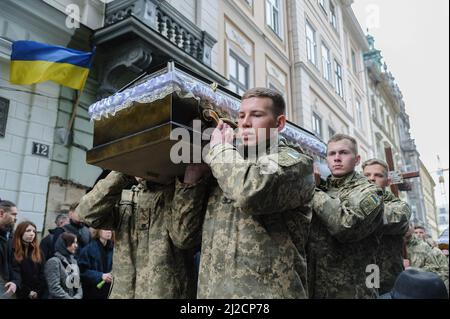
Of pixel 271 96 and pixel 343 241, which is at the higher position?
pixel 271 96

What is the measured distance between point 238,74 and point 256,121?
8451 millimetres

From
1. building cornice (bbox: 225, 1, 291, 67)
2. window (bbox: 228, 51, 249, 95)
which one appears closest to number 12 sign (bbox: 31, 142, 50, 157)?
window (bbox: 228, 51, 249, 95)

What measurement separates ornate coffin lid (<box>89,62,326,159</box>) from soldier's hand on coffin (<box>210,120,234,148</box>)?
24 cm

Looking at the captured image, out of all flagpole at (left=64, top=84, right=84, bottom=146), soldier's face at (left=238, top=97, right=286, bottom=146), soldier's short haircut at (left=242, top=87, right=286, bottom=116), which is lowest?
soldier's face at (left=238, top=97, right=286, bottom=146)

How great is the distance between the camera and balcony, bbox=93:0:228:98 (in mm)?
6230

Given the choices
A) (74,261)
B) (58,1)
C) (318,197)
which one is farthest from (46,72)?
(318,197)

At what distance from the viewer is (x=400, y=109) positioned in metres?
30.5

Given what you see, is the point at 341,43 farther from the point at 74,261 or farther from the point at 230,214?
the point at 230,214

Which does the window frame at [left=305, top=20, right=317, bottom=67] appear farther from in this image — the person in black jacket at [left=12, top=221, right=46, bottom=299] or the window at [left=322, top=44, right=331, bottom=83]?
the person in black jacket at [left=12, top=221, right=46, bottom=299]

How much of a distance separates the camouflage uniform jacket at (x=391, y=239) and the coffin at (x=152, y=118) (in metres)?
1.42

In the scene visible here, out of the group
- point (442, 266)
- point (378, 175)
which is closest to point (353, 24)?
point (442, 266)

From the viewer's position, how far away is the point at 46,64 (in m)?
5.36

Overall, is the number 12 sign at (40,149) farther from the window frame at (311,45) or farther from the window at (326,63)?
the window at (326,63)

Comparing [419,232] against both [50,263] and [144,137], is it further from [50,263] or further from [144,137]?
[144,137]
